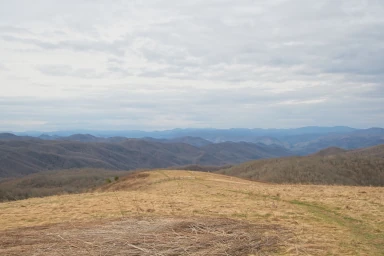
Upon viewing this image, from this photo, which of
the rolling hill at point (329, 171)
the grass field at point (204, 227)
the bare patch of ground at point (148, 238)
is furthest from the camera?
the rolling hill at point (329, 171)

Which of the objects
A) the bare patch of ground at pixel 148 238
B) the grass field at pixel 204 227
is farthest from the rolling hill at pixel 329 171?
the bare patch of ground at pixel 148 238

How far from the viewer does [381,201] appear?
1575 centimetres

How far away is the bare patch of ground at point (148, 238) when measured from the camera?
26.8ft

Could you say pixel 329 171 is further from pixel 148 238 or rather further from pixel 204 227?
pixel 148 238

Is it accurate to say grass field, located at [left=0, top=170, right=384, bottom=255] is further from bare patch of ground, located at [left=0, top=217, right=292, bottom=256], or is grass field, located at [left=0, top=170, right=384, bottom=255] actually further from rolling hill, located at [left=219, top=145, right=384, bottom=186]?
rolling hill, located at [left=219, top=145, right=384, bottom=186]

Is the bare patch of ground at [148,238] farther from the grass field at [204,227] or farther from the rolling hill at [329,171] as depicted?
the rolling hill at [329,171]

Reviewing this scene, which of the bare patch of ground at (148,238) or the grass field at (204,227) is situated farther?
the grass field at (204,227)

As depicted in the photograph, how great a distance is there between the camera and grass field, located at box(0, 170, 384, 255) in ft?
27.7

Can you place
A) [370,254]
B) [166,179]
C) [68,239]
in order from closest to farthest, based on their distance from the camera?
[370,254] → [68,239] → [166,179]

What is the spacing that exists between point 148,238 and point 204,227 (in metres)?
1.99

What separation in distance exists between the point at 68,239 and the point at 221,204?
8.13 meters

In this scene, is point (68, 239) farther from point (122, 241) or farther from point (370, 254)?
point (370, 254)

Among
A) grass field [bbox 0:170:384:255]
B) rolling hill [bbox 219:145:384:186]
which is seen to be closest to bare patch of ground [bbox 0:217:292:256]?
grass field [bbox 0:170:384:255]

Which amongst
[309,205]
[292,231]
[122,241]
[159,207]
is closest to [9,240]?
[122,241]
